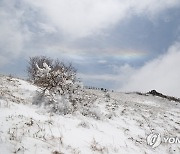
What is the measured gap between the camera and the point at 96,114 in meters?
11.3

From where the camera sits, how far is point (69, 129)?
8703mm

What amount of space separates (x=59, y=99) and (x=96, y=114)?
1.78m

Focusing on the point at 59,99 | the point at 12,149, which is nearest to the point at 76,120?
the point at 59,99

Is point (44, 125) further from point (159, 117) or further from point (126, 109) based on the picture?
point (159, 117)

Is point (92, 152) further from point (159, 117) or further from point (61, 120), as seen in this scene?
point (159, 117)

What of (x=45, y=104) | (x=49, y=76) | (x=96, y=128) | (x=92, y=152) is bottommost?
(x=92, y=152)

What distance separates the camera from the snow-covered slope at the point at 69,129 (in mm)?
7141

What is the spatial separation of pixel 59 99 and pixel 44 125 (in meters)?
2.62

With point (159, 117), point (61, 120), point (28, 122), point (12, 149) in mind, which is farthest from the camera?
point (159, 117)

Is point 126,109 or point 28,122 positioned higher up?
point 126,109

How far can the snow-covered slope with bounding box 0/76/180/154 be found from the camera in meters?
7.14

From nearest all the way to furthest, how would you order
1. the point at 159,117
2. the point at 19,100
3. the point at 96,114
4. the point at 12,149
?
the point at 12,149 → the point at 19,100 → the point at 96,114 → the point at 159,117

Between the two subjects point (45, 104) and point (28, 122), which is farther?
point (45, 104)

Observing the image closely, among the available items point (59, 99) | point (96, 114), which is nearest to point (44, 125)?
point (59, 99)
